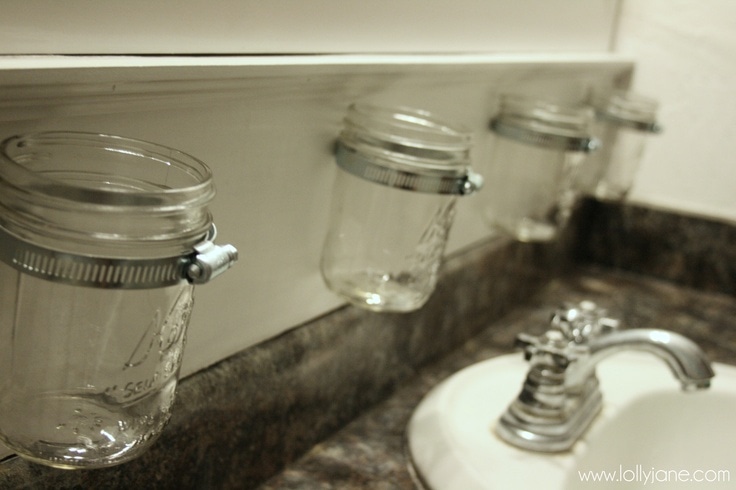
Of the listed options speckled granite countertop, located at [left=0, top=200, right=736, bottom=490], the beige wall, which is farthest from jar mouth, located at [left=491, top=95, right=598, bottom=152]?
the beige wall

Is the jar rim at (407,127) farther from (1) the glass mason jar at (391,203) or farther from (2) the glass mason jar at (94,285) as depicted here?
(2) the glass mason jar at (94,285)

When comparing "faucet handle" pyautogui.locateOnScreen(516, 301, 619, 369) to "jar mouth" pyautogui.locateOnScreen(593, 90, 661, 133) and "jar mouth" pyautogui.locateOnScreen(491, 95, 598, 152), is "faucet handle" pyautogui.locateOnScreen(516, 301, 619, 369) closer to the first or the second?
"jar mouth" pyautogui.locateOnScreen(491, 95, 598, 152)

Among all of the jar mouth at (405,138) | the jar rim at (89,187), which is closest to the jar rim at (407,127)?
the jar mouth at (405,138)

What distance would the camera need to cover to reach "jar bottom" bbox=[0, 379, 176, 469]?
507 millimetres

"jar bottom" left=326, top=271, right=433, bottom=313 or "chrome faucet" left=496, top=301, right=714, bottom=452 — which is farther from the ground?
"jar bottom" left=326, top=271, right=433, bottom=313

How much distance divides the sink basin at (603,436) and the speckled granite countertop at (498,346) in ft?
0.12

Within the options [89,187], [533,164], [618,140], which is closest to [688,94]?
[618,140]

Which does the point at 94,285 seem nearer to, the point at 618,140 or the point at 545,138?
the point at 545,138

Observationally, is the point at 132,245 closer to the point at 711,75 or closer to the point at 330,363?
the point at 330,363

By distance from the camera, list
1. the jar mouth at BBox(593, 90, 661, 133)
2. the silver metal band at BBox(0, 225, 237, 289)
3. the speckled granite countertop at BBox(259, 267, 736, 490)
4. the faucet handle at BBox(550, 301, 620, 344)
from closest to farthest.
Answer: the silver metal band at BBox(0, 225, 237, 289)
the speckled granite countertop at BBox(259, 267, 736, 490)
the faucet handle at BBox(550, 301, 620, 344)
the jar mouth at BBox(593, 90, 661, 133)

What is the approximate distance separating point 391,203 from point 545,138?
1.11 feet

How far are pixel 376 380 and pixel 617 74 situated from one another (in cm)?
88

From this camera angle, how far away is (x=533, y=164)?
1119 mm

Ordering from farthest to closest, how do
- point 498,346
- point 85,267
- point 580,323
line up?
point 498,346 < point 580,323 < point 85,267
